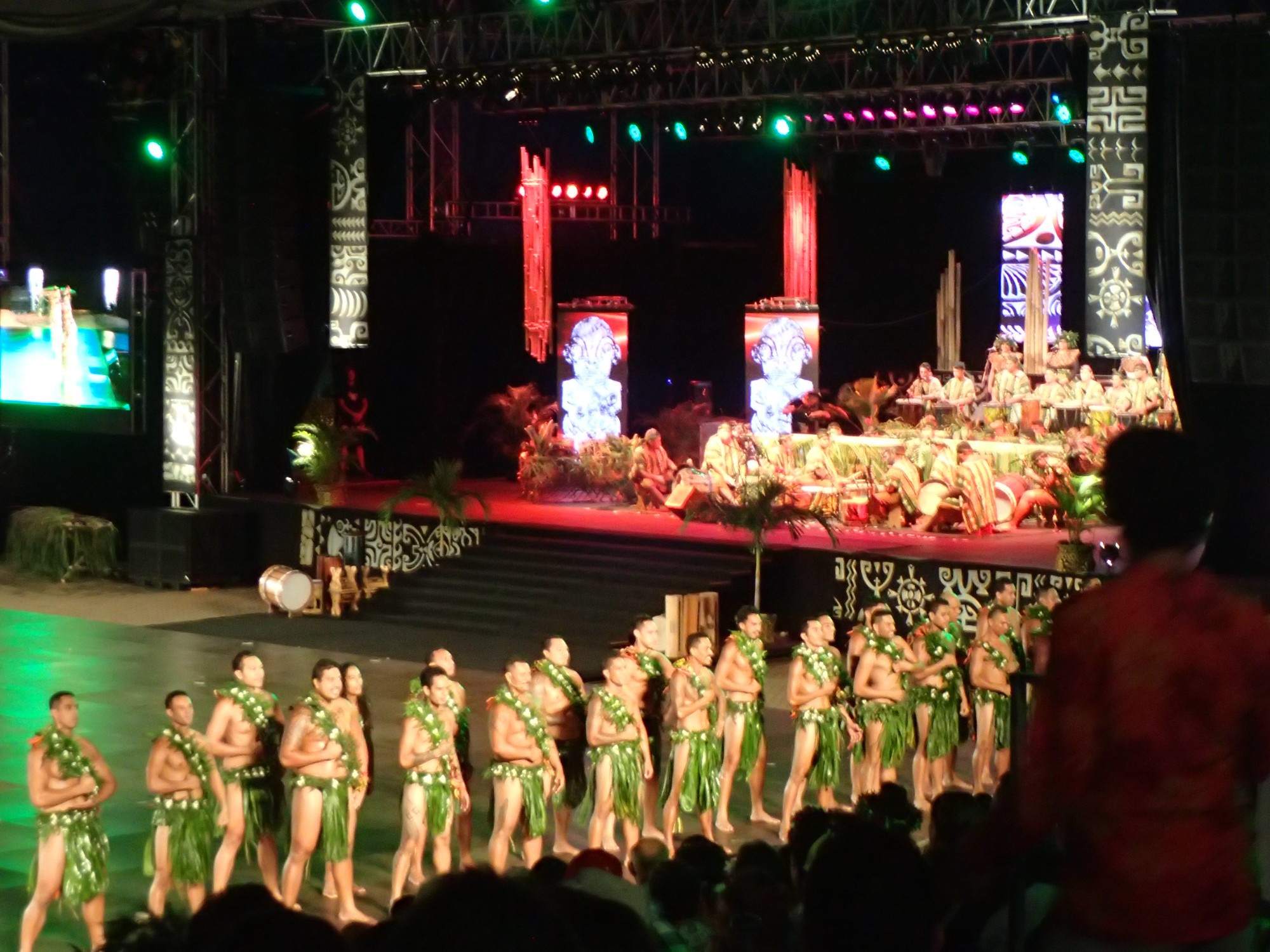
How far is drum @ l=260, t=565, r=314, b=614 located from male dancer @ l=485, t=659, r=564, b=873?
9.09 meters

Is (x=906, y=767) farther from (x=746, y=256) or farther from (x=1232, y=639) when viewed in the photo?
(x=746, y=256)

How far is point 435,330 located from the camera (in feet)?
80.1

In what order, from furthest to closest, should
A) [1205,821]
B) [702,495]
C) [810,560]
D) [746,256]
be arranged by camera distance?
[746,256], [702,495], [810,560], [1205,821]

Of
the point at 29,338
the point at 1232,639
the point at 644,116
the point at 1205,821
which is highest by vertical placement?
the point at 644,116

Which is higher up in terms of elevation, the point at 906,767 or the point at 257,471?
the point at 257,471

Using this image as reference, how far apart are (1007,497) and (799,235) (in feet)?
16.8

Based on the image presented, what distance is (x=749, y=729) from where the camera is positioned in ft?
37.4

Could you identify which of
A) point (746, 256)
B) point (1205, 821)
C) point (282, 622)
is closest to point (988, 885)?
point (1205, 821)

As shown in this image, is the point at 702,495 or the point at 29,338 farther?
the point at 29,338

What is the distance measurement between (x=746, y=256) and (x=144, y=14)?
1673cm

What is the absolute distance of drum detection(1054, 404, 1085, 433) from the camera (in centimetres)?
2142

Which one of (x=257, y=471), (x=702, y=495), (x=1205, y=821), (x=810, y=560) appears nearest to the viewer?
(x=1205, y=821)

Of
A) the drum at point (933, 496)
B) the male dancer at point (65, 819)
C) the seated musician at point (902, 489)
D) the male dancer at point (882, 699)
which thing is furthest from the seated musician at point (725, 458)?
the male dancer at point (65, 819)

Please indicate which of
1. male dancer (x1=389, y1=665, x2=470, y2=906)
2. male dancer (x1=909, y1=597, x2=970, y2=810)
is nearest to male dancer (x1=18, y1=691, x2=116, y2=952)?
male dancer (x1=389, y1=665, x2=470, y2=906)
